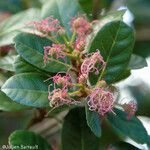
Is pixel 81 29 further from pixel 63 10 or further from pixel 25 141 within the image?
pixel 25 141

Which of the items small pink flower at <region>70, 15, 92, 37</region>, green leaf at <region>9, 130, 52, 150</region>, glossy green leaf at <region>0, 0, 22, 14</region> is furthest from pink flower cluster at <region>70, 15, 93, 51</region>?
glossy green leaf at <region>0, 0, 22, 14</region>

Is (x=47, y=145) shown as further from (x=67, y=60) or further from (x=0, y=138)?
(x=0, y=138)

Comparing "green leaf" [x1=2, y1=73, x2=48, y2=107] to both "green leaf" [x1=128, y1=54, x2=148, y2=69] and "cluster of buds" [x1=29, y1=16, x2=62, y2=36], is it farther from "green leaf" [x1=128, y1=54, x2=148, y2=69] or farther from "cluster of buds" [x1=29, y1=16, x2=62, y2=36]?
"green leaf" [x1=128, y1=54, x2=148, y2=69]

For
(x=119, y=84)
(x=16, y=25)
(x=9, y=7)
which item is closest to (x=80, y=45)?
(x=16, y=25)

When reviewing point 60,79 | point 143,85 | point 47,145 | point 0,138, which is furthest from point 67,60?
point 143,85

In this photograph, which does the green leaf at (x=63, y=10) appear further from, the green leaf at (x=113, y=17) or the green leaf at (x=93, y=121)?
the green leaf at (x=93, y=121)

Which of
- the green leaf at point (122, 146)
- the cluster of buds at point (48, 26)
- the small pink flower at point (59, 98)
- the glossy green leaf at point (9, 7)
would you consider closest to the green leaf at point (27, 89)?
the small pink flower at point (59, 98)
